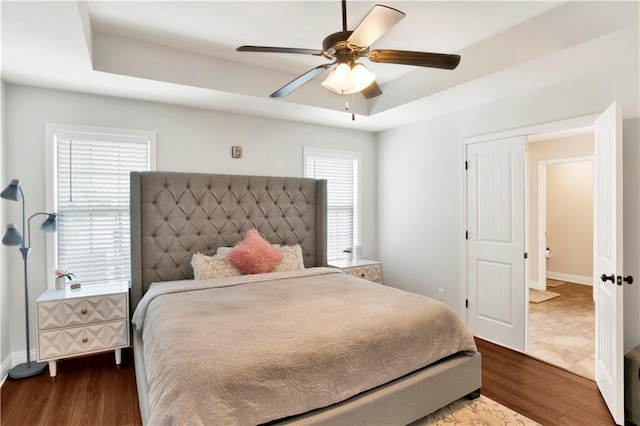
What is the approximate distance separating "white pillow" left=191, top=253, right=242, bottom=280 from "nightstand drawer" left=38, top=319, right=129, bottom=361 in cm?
73

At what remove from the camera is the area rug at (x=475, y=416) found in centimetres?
216

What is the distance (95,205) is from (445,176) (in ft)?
12.3

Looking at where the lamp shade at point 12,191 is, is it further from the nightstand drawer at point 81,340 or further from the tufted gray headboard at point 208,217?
the nightstand drawer at point 81,340

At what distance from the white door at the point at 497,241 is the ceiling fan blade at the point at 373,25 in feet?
7.30

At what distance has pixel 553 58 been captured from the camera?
2.47 metres

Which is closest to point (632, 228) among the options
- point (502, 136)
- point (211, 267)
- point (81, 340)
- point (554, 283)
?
point (502, 136)

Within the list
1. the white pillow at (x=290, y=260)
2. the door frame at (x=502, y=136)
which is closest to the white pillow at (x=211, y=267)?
the white pillow at (x=290, y=260)

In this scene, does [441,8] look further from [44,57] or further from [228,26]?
[44,57]

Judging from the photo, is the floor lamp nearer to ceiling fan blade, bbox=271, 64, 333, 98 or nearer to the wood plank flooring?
ceiling fan blade, bbox=271, 64, 333, 98

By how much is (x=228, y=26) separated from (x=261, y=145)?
161cm

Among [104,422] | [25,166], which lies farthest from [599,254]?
[25,166]

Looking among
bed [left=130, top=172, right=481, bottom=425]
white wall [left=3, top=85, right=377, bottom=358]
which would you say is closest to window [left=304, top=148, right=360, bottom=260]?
white wall [left=3, top=85, right=377, bottom=358]

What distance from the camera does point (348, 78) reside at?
2033mm

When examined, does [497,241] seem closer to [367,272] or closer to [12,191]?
[367,272]
